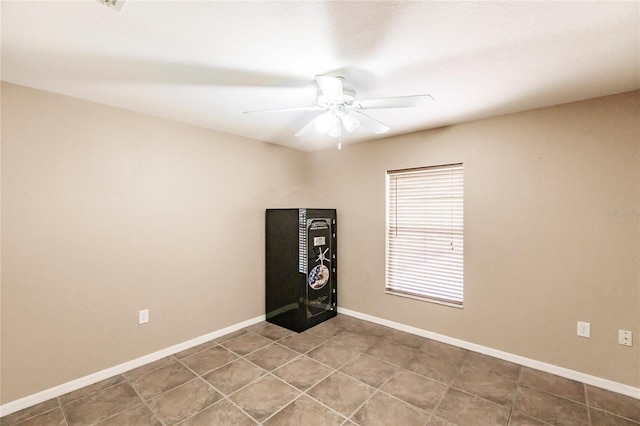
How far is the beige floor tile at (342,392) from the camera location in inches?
83.0

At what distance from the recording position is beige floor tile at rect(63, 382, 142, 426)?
1984 mm

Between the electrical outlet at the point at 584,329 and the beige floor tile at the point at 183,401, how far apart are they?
2.96 meters

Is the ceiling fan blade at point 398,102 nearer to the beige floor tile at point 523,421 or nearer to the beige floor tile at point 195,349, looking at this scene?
the beige floor tile at point 523,421

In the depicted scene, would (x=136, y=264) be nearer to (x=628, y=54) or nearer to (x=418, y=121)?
(x=418, y=121)

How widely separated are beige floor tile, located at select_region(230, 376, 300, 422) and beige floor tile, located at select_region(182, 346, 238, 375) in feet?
1.64

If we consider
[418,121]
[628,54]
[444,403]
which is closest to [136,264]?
[444,403]

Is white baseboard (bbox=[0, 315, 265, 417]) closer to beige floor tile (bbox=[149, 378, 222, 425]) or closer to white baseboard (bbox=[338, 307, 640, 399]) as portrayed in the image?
beige floor tile (bbox=[149, 378, 222, 425])

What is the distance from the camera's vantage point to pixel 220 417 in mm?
1993

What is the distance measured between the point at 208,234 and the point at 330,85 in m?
2.19

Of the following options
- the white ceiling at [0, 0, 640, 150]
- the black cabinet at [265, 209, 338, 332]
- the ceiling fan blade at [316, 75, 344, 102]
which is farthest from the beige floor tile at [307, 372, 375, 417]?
the white ceiling at [0, 0, 640, 150]

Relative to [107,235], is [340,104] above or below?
above

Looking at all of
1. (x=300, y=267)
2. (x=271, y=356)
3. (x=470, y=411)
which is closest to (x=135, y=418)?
(x=271, y=356)

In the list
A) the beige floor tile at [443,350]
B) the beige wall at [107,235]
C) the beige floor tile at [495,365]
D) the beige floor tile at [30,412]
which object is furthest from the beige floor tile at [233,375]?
the beige floor tile at [495,365]

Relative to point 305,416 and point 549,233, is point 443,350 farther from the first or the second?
point 305,416
